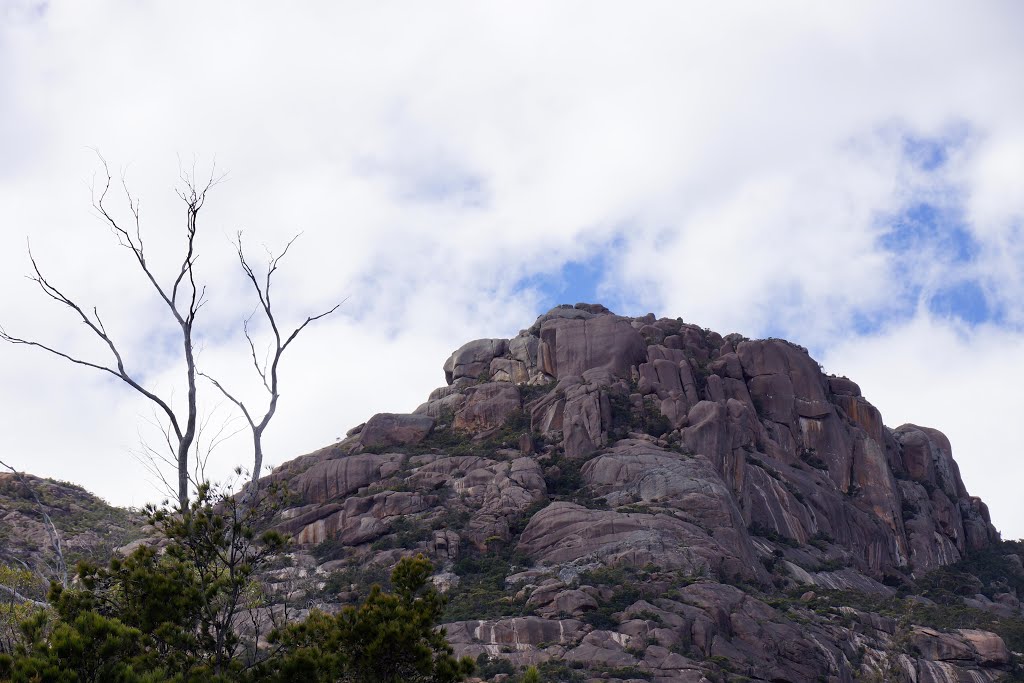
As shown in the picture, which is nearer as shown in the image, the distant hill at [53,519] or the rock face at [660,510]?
the rock face at [660,510]

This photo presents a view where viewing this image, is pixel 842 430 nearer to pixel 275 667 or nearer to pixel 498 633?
pixel 498 633

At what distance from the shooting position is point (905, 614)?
6294cm

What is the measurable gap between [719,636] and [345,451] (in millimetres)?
39500

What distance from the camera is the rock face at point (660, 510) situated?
52.6 m

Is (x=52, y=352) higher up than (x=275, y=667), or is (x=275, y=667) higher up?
(x=52, y=352)

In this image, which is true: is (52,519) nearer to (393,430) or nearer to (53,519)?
(53,519)

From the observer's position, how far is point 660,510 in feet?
215

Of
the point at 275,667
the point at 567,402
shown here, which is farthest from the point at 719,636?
the point at 275,667

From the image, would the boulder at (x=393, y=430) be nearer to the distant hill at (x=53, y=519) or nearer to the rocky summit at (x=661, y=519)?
the rocky summit at (x=661, y=519)

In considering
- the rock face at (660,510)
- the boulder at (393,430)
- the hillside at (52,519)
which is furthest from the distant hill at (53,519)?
the boulder at (393,430)

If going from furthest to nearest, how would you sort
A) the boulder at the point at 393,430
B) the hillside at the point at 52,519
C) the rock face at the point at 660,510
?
the boulder at the point at 393,430 < the hillside at the point at 52,519 < the rock face at the point at 660,510

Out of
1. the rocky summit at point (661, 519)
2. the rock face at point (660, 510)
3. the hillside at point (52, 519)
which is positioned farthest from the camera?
the hillside at point (52, 519)

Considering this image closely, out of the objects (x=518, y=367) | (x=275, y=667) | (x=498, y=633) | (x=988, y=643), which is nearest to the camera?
(x=275, y=667)

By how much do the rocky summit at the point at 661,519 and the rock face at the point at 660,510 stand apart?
6.9 inches
